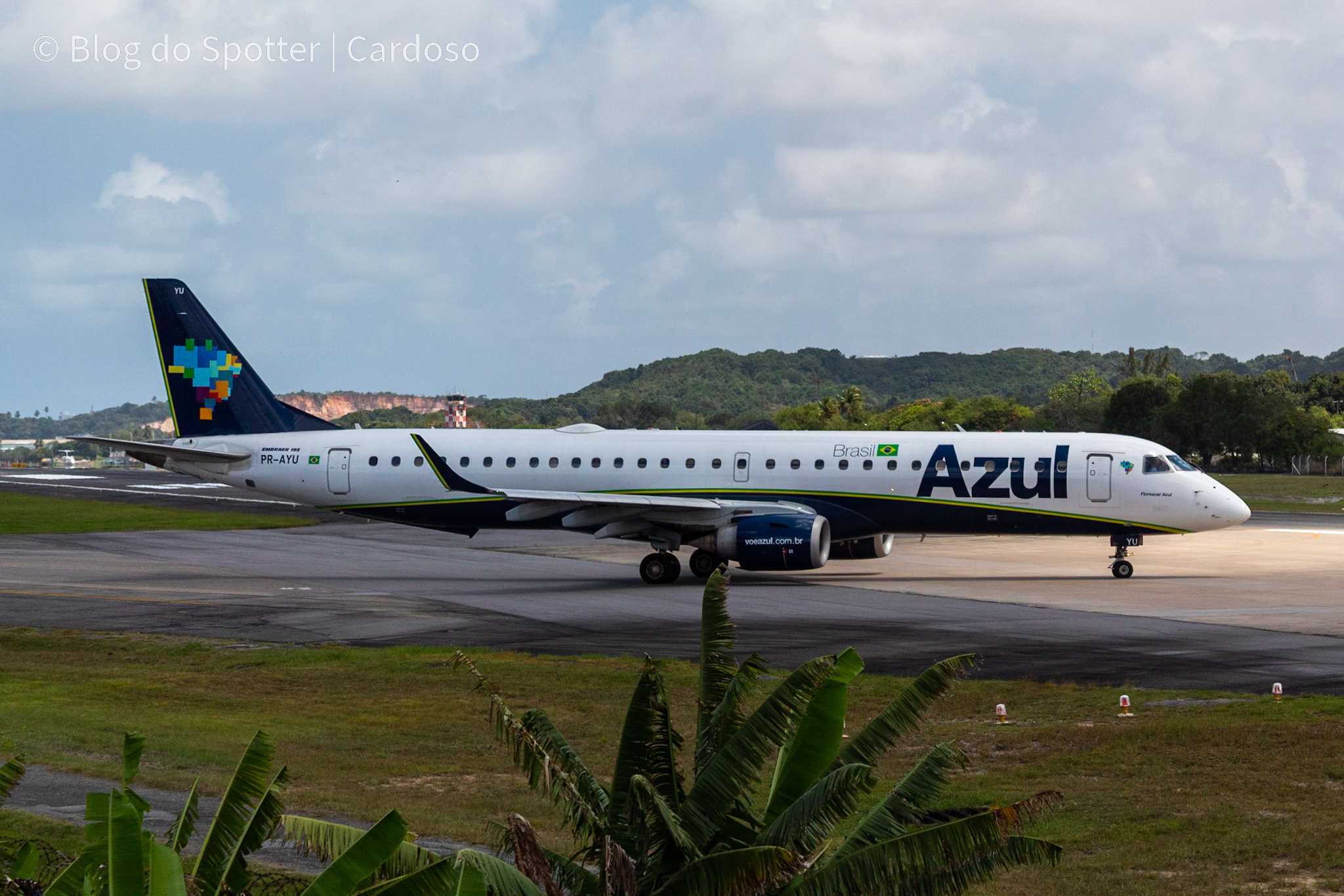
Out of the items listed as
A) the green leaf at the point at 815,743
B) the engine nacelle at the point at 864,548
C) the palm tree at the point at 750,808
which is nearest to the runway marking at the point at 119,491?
the engine nacelle at the point at 864,548

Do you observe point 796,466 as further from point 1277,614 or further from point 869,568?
point 1277,614

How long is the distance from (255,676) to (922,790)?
53.7 ft

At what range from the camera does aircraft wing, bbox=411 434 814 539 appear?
3434 centimetres

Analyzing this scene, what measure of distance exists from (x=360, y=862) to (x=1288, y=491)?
83.7 m

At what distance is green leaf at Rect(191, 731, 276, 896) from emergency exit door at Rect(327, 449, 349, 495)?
32.9 metres

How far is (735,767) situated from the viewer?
6219mm

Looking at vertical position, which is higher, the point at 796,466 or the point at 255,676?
the point at 796,466

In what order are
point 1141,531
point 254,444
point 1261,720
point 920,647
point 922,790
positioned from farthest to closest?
1. point 254,444
2. point 1141,531
3. point 920,647
4. point 1261,720
5. point 922,790

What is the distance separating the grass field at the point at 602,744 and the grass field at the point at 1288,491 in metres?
53.0

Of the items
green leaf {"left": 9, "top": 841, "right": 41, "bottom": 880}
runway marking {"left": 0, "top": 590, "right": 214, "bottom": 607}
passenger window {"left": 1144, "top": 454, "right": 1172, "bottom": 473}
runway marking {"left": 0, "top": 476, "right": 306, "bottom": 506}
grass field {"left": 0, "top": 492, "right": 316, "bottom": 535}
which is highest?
passenger window {"left": 1144, "top": 454, "right": 1172, "bottom": 473}

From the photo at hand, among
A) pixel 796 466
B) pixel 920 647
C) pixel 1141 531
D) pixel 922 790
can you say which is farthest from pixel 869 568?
pixel 922 790

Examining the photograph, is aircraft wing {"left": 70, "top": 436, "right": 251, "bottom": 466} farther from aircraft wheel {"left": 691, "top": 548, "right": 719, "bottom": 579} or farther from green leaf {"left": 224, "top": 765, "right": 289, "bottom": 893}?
green leaf {"left": 224, "top": 765, "right": 289, "bottom": 893}

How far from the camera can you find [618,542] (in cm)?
5078

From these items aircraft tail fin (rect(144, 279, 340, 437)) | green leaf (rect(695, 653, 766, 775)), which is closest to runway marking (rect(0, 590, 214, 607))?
aircraft tail fin (rect(144, 279, 340, 437))
